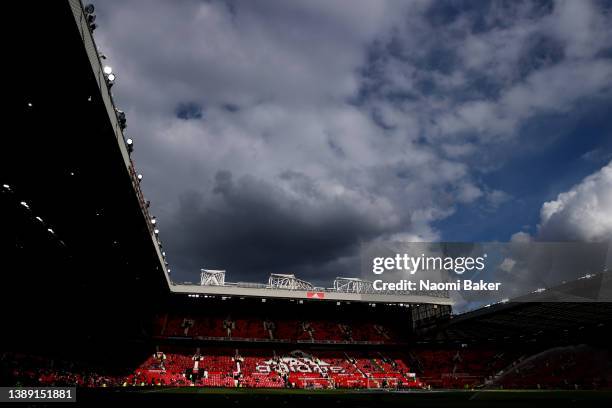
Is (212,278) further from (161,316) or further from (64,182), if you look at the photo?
(64,182)

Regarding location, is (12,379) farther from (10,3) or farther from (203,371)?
(203,371)

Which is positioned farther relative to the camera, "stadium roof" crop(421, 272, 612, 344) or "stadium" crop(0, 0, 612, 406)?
"stadium roof" crop(421, 272, 612, 344)

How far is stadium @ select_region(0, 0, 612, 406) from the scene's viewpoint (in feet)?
54.4

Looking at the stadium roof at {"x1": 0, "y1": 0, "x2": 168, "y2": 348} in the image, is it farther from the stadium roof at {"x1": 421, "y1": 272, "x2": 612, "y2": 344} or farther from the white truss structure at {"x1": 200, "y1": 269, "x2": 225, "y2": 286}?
the stadium roof at {"x1": 421, "y1": 272, "x2": 612, "y2": 344}

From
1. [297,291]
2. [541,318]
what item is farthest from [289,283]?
[541,318]

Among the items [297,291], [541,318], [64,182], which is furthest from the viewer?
[297,291]

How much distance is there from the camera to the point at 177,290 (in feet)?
215

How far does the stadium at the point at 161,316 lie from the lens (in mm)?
16578

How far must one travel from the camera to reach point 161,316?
72.1 metres

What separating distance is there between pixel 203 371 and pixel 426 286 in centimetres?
3454

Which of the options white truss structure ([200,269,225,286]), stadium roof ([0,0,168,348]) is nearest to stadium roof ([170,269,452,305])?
white truss structure ([200,269,225,286])

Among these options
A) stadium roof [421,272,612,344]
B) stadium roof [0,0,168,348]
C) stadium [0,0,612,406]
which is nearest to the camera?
stadium roof [0,0,168,348]

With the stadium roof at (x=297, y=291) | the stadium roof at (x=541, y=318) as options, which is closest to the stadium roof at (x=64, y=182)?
the stadium roof at (x=297, y=291)

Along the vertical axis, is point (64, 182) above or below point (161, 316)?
above
